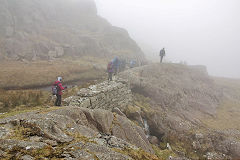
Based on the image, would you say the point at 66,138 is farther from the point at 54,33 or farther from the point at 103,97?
the point at 54,33

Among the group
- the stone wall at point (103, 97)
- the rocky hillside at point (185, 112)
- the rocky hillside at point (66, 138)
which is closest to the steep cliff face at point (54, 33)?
the rocky hillside at point (185, 112)

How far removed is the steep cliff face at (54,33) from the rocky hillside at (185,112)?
31058mm

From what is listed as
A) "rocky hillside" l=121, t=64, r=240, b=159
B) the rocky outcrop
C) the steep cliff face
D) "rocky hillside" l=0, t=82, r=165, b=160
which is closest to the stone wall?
"rocky hillside" l=121, t=64, r=240, b=159

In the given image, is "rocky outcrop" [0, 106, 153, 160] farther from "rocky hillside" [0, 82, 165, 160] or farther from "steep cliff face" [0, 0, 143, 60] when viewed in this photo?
"steep cliff face" [0, 0, 143, 60]

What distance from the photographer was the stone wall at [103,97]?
13.8 meters

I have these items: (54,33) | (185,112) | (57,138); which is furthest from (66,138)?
(54,33)

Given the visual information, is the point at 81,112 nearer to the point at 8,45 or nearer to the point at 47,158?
the point at 47,158

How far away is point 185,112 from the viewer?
84.5 ft

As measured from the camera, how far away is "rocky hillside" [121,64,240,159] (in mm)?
17594

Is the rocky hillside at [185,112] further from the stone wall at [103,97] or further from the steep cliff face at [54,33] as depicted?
Result: the steep cliff face at [54,33]

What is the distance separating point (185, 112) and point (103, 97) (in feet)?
56.4

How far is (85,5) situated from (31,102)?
3448 inches

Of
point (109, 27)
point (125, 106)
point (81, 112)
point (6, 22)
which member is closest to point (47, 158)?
point (81, 112)

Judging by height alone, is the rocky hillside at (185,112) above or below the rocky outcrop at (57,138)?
below
